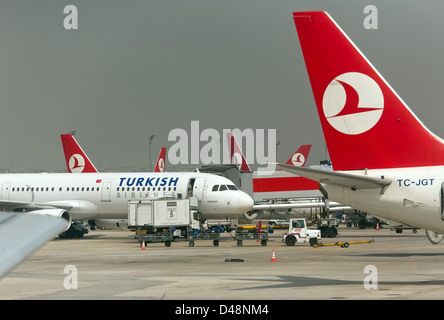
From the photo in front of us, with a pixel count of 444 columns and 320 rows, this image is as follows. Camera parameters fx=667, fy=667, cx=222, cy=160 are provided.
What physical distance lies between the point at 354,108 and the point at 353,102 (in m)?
0.17

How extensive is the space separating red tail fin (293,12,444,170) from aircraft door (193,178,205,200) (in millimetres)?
28615

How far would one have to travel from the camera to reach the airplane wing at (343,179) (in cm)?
1697

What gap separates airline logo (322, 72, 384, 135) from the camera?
19.0 m

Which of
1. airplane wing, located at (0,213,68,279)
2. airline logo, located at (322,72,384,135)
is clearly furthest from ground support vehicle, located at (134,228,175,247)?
airplane wing, located at (0,213,68,279)

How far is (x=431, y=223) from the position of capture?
18.1 m

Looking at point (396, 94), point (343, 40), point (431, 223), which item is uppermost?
point (343, 40)

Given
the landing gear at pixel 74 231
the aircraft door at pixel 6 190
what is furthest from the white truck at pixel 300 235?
the aircraft door at pixel 6 190

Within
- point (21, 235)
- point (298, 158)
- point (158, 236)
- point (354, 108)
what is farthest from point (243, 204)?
point (298, 158)

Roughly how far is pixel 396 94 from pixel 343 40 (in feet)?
7.11

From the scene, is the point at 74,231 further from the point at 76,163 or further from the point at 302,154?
the point at 302,154

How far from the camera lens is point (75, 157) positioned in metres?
69.1

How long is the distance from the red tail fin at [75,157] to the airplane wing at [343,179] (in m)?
53.3
